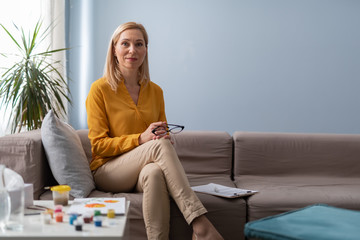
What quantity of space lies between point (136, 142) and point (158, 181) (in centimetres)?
30

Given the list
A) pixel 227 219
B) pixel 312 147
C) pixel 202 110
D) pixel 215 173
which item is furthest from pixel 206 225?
pixel 202 110

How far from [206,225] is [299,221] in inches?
26.5

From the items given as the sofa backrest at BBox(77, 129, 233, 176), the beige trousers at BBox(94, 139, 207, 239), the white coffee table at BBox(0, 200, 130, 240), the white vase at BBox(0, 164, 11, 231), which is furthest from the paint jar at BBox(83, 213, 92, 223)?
the sofa backrest at BBox(77, 129, 233, 176)

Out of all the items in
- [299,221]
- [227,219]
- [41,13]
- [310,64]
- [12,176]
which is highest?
[41,13]

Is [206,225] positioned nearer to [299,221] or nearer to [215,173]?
[299,221]

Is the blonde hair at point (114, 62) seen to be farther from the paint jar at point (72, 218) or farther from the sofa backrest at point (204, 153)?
the paint jar at point (72, 218)

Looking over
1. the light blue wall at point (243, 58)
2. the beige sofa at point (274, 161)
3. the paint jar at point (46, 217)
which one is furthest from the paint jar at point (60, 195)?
the light blue wall at point (243, 58)

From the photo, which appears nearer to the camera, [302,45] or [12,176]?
[12,176]

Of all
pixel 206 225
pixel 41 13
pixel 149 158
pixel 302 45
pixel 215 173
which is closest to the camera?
pixel 206 225

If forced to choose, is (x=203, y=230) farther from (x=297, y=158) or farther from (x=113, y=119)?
(x=297, y=158)

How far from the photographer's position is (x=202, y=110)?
431 centimetres

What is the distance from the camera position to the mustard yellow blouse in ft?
7.78

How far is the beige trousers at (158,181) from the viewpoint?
6.94ft

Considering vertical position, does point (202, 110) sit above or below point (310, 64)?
below
